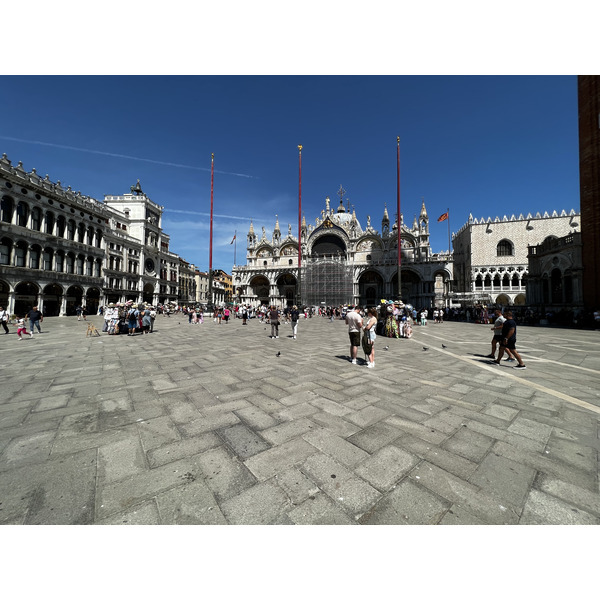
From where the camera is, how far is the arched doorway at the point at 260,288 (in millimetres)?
45428

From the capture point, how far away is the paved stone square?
183 cm

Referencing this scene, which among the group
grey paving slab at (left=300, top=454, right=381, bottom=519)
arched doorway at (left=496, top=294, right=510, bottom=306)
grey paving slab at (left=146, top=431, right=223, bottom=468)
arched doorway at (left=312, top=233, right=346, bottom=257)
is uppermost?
arched doorway at (left=312, top=233, right=346, bottom=257)

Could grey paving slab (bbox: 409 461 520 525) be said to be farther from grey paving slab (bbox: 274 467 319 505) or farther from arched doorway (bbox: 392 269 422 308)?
arched doorway (bbox: 392 269 422 308)

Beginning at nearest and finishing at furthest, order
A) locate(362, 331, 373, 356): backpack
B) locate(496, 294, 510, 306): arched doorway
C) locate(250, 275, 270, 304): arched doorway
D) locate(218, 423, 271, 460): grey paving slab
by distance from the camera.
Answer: locate(218, 423, 271, 460): grey paving slab, locate(362, 331, 373, 356): backpack, locate(496, 294, 510, 306): arched doorway, locate(250, 275, 270, 304): arched doorway

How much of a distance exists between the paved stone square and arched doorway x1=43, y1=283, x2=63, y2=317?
2853 centimetres

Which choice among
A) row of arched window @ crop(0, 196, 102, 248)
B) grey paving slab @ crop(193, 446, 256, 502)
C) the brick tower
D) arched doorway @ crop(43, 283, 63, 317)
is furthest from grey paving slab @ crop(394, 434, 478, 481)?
arched doorway @ crop(43, 283, 63, 317)

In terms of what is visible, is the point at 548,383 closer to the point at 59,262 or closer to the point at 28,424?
the point at 28,424

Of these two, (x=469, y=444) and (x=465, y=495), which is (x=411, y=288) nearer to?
(x=469, y=444)

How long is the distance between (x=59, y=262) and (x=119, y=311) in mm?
21968

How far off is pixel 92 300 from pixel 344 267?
112 feet

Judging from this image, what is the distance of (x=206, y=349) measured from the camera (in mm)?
8031

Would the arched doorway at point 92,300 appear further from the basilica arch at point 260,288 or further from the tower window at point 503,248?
the tower window at point 503,248

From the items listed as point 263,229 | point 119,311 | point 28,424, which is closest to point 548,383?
point 28,424
